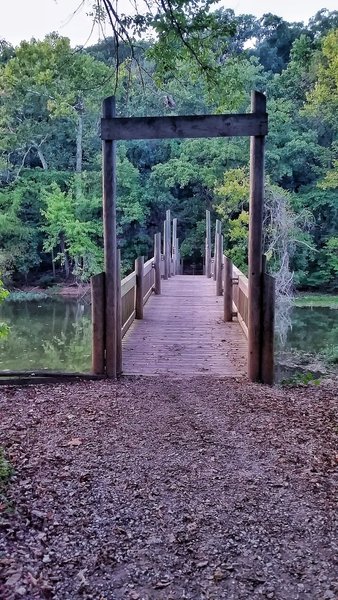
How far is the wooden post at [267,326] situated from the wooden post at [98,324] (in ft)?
5.06

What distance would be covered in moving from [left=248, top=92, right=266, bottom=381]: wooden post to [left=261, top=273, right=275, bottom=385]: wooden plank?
4 cm

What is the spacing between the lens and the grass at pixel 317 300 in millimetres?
22297

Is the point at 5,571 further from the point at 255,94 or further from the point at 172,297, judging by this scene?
the point at 172,297

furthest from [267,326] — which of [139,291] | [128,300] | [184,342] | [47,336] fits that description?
[47,336]

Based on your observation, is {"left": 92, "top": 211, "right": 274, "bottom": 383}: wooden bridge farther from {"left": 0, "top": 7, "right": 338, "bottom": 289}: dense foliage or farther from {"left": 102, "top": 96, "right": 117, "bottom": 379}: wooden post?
{"left": 0, "top": 7, "right": 338, "bottom": 289}: dense foliage

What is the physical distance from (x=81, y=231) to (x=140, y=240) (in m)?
3.33

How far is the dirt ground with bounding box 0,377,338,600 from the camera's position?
199 centimetres

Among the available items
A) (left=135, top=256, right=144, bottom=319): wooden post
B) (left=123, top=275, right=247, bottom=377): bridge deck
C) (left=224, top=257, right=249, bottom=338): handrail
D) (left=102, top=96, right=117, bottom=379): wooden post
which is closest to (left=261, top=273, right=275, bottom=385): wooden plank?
(left=123, top=275, right=247, bottom=377): bridge deck

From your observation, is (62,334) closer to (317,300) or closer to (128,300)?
(128,300)

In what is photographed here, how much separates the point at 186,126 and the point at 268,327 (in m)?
2.00

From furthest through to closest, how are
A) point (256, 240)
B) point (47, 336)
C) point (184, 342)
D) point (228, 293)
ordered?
point (47, 336), point (228, 293), point (184, 342), point (256, 240)

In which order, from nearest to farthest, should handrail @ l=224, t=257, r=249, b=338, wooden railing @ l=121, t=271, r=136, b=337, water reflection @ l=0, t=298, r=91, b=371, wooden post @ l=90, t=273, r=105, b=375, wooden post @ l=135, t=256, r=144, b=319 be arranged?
wooden post @ l=90, t=273, r=105, b=375 → handrail @ l=224, t=257, r=249, b=338 → wooden railing @ l=121, t=271, r=136, b=337 → wooden post @ l=135, t=256, r=144, b=319 → water reflection @ l=0, t=298, r=91, b=371

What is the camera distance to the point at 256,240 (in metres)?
4.79

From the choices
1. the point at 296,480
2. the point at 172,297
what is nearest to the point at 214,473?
the point at 296,480
